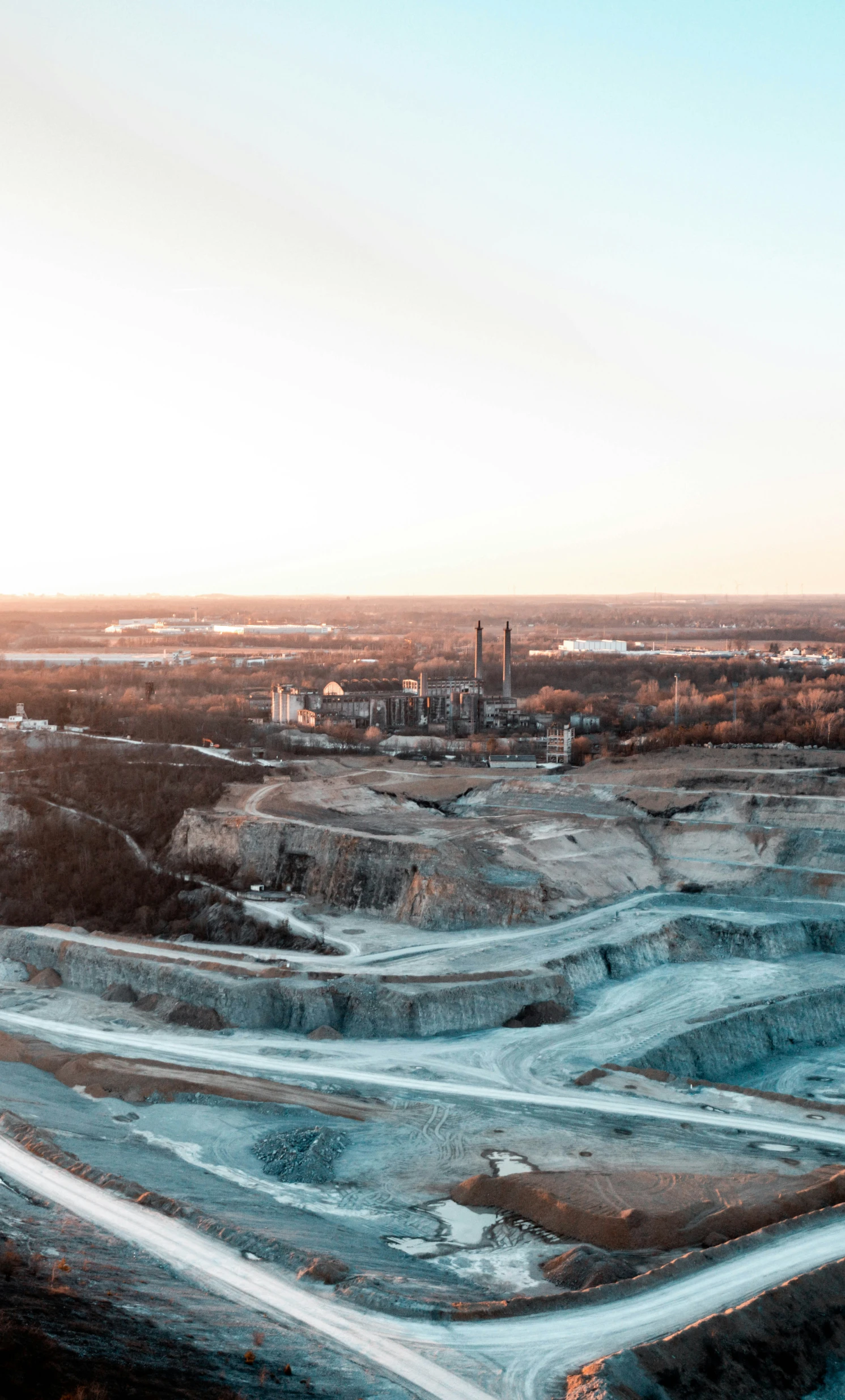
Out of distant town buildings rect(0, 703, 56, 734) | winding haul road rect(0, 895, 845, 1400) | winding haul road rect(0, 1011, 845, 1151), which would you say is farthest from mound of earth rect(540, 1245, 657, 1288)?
distant town buildings rect(0, 703, 56, 734)

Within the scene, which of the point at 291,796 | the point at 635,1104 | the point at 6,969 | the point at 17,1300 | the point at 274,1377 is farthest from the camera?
the point at 291,796

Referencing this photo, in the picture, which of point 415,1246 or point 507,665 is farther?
point 507,665

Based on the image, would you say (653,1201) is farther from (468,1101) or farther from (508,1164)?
(468,1101)

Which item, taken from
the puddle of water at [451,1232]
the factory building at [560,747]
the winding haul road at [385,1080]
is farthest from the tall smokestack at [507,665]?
the puddle of water at [451,1232]

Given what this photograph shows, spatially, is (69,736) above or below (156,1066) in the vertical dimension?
above

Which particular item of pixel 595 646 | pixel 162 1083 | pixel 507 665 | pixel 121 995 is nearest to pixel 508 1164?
pixel 162 1083

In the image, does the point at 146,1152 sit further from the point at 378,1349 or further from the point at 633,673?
the point at 633,673

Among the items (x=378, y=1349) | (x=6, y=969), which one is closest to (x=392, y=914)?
(x=6, y=969)
